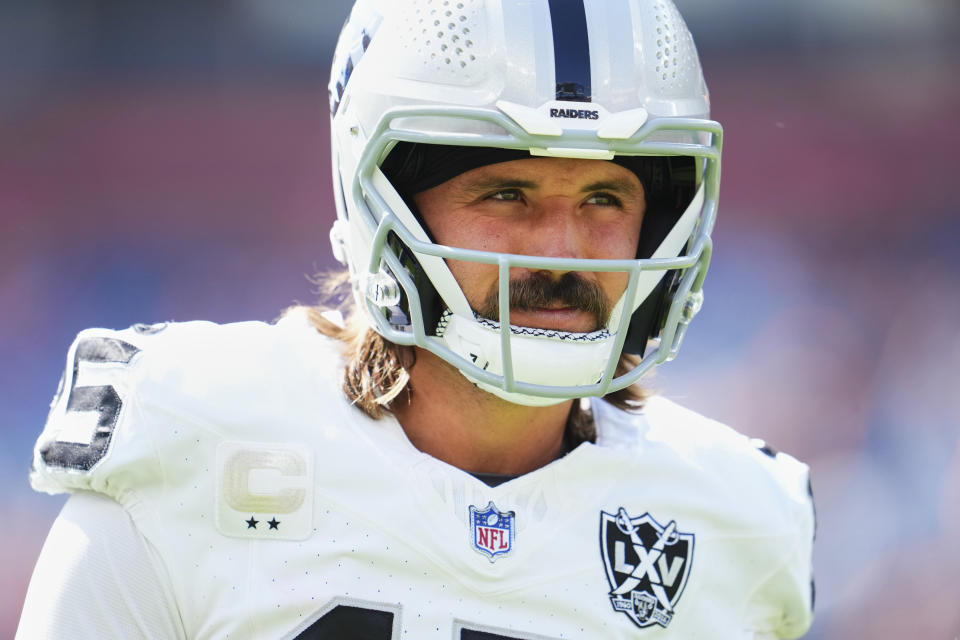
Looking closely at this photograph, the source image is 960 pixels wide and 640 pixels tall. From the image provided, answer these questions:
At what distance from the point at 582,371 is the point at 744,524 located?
40cm

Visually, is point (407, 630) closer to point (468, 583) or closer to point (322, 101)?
point (468, 583)

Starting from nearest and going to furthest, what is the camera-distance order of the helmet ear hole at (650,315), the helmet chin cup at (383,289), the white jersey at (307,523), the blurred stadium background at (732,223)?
the white jersey at (307,523)
the helmet chin cup at (383,289)
the helmet ear hole at (650,315)
the blurred stadium background at (732,223)

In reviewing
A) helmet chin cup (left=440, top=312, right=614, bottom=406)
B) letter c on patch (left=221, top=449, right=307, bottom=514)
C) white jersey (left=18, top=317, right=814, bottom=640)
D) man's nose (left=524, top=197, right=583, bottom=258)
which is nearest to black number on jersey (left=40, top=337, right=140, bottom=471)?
white jersey (left=18, top=317, right=814, bottom=640)

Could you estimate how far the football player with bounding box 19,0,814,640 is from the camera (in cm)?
127

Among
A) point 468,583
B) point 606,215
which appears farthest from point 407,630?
point 606,215

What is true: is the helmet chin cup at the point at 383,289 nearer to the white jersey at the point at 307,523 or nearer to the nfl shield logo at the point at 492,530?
the white jersey at the point at 307,523

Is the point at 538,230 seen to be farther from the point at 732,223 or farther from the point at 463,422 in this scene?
the point at 732,223

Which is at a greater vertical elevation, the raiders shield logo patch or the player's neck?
the player's neck

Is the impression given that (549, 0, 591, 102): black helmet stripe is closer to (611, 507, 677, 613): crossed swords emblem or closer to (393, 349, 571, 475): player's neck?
(393, 349, 571, 475): player's neck

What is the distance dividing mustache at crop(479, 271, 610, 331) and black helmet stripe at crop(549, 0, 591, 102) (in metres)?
0.22

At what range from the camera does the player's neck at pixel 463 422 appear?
4.72 feet

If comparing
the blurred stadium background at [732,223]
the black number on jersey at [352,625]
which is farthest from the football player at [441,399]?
the blurred stadium background at [732,223]

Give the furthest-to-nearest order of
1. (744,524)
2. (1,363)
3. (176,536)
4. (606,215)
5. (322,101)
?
(322,101) → (1,363) → (744,524) → (606,215) → (176,536)

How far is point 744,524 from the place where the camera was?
4.97 feet
